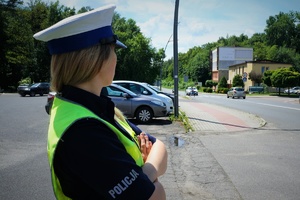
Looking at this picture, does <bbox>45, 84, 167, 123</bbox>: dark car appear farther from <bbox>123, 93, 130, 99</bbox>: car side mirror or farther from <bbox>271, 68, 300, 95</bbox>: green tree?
<bbox>271, 68, 300, 95</bbox>: green tree

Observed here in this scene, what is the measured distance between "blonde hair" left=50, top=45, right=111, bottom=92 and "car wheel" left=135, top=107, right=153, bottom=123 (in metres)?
11.2

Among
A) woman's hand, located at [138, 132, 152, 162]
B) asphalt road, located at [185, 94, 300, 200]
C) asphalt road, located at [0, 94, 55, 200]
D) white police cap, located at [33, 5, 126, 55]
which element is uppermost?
white police cap, located at [33, 5, 126, 55]

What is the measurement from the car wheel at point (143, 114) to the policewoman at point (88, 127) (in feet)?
36.0

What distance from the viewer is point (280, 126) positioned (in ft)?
39.5

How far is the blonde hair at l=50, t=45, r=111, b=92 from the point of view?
1.27 metres

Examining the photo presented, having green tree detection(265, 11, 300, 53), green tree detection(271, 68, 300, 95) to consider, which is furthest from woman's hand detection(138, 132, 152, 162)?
green tree detection(265, 11, 300, 53)

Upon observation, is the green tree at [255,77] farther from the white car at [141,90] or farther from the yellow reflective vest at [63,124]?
the yellow reflective vest at [63,124]

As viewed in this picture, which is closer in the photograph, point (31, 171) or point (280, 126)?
point (31, 171)

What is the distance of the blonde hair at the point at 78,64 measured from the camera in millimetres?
1271

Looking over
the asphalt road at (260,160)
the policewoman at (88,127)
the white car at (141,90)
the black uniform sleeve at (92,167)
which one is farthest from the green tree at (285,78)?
the black uniform sleeve at (92,167)

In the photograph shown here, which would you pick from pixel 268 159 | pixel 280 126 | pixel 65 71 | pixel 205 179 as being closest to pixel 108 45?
pixel 65 71

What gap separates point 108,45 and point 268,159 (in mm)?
6266

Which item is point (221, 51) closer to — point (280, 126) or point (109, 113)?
point (280, 126)

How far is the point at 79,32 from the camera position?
1.24 meters
